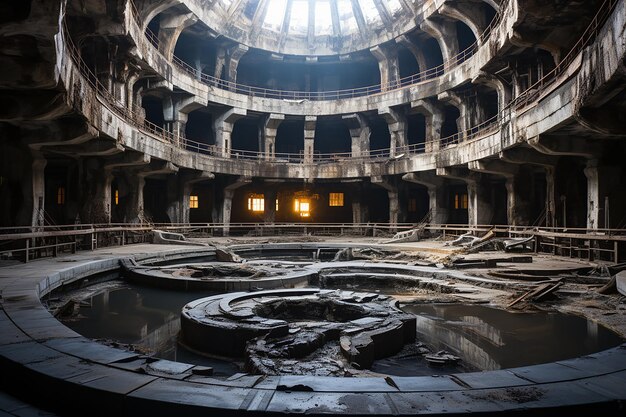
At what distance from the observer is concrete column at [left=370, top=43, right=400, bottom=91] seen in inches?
1232

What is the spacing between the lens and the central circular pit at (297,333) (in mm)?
5969

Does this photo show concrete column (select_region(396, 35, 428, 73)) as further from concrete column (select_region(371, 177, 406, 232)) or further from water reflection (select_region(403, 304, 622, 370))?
water reflection (select_region(403, 304, 622, 370))

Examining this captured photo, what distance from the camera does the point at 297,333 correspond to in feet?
23.3

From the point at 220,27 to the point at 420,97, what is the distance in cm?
1448

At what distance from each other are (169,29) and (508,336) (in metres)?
25.5

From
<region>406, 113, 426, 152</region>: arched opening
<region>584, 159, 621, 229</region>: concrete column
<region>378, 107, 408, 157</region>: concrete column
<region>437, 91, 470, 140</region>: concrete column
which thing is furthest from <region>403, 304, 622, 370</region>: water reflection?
<region>406, 113, 426, 152</region>: arched opening

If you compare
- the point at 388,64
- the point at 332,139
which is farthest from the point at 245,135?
the point at 388,64

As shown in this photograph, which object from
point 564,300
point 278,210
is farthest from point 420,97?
point 564,300

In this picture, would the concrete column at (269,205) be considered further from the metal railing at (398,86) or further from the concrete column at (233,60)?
the concrete column at (233,60)

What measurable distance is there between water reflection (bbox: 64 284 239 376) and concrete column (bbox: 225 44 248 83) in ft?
74.9

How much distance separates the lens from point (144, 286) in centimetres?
1262

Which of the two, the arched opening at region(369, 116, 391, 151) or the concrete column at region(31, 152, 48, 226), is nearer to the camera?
the concrete column at region(31, 152, 48, 226)

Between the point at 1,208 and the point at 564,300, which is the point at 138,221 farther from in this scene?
the point at 564,300

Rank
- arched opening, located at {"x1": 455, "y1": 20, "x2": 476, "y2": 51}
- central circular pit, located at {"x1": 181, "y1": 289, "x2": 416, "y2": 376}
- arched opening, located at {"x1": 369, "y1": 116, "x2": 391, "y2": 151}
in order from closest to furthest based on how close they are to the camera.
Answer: central circular pit, located at {"x1": 181, "y1": 289, "x2": 416, "y2": 376}, arched opening, located at {"x1": 455, "y1": 20, "x2": 476, "y2": 51}, arched opening, located at {"x1": 369, "y1": 116, "x2": 391, "y2": 151}
